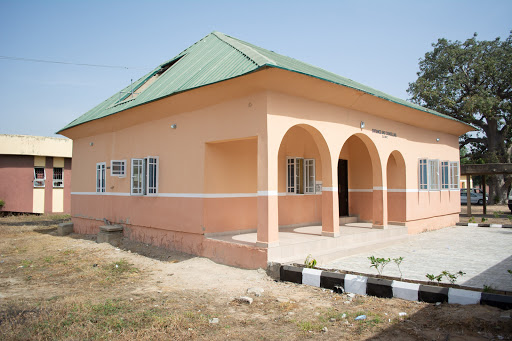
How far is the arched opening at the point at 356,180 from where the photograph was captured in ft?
38.2

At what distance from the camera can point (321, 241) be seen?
7.77 metres

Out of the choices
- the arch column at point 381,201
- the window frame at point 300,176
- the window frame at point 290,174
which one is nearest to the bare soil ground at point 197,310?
the window frame at point 290,174

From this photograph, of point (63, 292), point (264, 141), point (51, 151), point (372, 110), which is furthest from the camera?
point (51, 151)

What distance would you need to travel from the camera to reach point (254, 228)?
916cm

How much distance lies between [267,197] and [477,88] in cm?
2404

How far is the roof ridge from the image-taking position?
6780 millimetres

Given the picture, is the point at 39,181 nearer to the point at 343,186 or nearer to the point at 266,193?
the point at 343,186

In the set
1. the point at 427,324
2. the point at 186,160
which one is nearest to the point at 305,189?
the point at 186,160

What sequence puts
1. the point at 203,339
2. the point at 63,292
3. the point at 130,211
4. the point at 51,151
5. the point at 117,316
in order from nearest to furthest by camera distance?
1. the point at 203,339
2. the point at 117,316
3. the point at 63,292
4. the point at 130,211
5. the point at 51,151

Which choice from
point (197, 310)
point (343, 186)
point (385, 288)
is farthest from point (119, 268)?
point (343, 186)

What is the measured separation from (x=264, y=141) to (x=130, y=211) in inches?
213

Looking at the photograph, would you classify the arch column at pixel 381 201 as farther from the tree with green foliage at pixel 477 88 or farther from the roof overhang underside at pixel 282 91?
the tree with green foliage at pixel 477 88

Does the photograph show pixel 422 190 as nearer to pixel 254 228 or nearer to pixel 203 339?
pixel 254 228

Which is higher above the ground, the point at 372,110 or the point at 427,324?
the point at 372,110
